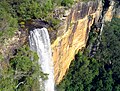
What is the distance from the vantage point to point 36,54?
16.7m

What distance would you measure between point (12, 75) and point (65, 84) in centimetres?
974

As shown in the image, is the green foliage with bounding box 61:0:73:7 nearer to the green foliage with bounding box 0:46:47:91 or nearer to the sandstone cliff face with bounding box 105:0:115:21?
the green foliage with bounding box 0:46:47:91

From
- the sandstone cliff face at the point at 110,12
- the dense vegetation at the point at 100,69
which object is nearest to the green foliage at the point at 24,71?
the dense vegetation at the point at 100,69

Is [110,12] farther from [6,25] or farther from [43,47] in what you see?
[6,25]

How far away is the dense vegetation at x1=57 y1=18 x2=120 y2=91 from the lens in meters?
25.6

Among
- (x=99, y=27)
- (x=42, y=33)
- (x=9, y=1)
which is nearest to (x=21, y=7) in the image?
(x=9, y=1)

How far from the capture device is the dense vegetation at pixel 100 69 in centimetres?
2562

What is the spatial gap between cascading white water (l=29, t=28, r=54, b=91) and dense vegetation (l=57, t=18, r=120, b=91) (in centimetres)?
511

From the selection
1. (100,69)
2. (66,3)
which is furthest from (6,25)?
(100,69)

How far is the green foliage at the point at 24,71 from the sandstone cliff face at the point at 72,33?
263cm

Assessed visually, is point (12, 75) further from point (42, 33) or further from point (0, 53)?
point (42, 33)

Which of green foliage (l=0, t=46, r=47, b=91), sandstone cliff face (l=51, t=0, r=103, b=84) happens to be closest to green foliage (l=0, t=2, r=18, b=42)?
green foliage (l=0, t=46, r=47, b=91)

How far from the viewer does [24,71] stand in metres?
15.9

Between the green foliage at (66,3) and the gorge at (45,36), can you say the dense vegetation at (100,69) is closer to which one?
the gorge at (45,36)
